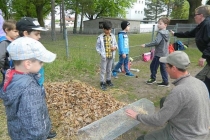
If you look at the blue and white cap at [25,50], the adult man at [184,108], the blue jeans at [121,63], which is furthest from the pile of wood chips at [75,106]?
the blue jeans at [121,63]

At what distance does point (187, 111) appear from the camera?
6.34 feet

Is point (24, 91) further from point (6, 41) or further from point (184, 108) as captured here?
point (6, 41)

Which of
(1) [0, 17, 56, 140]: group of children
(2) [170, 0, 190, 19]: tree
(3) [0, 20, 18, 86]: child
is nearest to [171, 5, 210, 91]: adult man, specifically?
(1) [0, 17, 56, 140]: group of children

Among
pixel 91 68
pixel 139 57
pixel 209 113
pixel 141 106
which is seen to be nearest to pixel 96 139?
pixel 141 106

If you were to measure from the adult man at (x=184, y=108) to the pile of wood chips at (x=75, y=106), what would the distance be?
1.33 meters

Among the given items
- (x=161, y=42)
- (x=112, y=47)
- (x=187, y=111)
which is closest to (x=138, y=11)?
(x=161, y=42)

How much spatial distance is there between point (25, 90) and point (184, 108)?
1.41m

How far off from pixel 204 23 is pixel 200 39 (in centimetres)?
28

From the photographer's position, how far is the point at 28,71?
1.59m

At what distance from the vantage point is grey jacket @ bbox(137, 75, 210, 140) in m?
1.89

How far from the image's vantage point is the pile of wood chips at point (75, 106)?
318 cm

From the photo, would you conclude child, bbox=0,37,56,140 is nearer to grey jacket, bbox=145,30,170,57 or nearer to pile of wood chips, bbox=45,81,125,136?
pile of wood chips, bbox=45,81,125,136

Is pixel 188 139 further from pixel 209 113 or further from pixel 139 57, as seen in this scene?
pixel 139 57

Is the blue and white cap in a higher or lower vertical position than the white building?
lower
